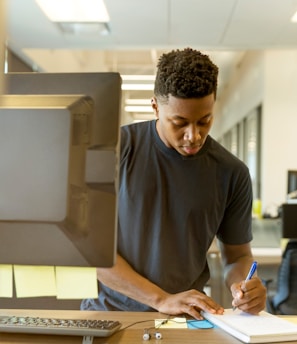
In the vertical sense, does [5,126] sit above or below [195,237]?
above

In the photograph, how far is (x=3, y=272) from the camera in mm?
966

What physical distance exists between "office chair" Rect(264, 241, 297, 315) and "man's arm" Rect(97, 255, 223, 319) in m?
1.90

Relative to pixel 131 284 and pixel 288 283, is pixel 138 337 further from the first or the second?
pixel 288 283

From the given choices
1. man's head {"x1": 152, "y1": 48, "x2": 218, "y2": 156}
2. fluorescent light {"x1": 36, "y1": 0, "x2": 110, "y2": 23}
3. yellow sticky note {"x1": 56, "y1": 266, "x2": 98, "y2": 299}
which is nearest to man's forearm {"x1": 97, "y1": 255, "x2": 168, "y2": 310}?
yellow sticky note {"x1": 56, "y1": 266, "x2": 98, "y2": 299}

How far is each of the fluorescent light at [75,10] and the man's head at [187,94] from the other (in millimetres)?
2522

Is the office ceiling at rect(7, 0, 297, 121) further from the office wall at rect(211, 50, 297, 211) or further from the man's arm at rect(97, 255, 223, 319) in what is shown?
the man's arm at rect(97, 255, 223, 319)

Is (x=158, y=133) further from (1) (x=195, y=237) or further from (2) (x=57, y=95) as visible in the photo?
(2) (x=57, y=95)

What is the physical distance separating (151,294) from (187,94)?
0.51 meters

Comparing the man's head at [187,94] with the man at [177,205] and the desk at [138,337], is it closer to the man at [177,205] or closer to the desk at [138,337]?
the man at [177,205]

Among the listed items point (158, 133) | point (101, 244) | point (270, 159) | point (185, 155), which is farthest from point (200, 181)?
point (270, 159)

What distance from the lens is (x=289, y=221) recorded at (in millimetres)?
3289

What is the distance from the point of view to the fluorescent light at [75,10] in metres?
3.54

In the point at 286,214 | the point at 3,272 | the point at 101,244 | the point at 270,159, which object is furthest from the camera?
the point at 270,159

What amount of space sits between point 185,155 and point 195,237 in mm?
231
